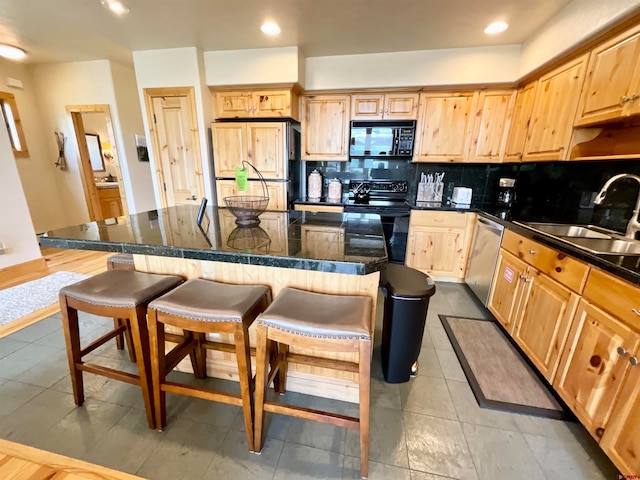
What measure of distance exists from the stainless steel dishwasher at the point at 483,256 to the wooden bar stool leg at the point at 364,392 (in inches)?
75.2

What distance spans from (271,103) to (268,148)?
0.51 metres

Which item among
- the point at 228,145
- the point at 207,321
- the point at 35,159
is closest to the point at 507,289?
the point at 207,321

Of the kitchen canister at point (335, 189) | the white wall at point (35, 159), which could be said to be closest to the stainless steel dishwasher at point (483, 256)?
the kitchen canister at point (335, 189)

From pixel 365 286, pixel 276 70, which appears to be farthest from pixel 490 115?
pixel 365 286

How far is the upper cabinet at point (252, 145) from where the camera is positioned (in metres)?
3.03

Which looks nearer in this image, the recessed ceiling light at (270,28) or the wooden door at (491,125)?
the recessed ceiling light at (270,28)

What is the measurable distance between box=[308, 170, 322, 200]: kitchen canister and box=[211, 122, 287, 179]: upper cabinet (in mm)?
508

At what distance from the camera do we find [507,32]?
248cm

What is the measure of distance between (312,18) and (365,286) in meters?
2.33

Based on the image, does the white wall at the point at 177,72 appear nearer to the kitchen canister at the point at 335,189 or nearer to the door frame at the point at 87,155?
the door frame at the point at 87,155

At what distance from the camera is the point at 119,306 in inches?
48.2

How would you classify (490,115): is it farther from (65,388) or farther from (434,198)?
(65,388)

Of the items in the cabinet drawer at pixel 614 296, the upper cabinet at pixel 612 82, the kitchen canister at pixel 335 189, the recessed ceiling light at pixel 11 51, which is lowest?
the cabinet drawer at pixel 614 296

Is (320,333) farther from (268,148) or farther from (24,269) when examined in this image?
(24,269)
